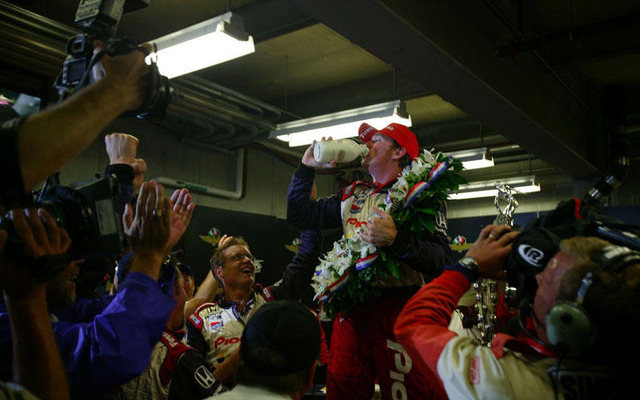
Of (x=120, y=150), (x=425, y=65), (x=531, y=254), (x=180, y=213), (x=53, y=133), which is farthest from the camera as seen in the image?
(x=425, y=65)

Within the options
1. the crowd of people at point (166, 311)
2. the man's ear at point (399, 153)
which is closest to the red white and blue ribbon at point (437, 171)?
the man's ear at point (399, 153)

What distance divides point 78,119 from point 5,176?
6.3 inches

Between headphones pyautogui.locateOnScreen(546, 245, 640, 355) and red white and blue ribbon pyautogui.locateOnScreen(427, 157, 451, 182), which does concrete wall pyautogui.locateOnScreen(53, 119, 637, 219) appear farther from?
headphones pyautogui.locateOnScreen(546, 245, 640, 355)

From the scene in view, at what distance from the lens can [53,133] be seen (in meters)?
0.91

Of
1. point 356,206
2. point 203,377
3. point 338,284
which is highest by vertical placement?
point 356,206

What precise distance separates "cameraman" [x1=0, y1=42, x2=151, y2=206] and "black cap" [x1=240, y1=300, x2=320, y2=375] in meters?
0.69

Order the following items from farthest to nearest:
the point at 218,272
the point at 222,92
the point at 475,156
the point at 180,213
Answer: the point at 475,156 < the point at 222,92 < the point at 218,272 < the point at 180,213

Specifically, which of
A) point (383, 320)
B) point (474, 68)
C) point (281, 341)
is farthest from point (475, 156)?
point (281, 341)

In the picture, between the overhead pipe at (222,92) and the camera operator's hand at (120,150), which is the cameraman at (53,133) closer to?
the camera operator's hand at (120,150)

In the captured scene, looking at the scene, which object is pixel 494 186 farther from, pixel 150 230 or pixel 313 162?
pixel 150 230

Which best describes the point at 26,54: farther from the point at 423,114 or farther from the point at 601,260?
the point at 423,114

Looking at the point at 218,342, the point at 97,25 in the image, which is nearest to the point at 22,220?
the point at 97,25

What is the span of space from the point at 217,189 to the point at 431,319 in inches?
257

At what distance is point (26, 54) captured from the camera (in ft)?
13.3
